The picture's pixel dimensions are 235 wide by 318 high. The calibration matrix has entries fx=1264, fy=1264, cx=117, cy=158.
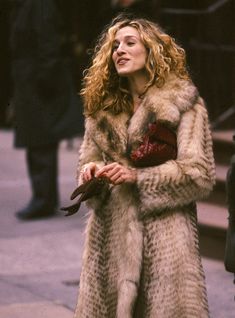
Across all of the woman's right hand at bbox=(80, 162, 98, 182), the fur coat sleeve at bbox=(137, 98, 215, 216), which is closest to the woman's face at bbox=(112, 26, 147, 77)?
the fur coat sleeve at bbox=(137, 98, 215, 216)

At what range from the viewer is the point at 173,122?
5.76 m

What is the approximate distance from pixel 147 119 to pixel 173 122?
0.12 meters

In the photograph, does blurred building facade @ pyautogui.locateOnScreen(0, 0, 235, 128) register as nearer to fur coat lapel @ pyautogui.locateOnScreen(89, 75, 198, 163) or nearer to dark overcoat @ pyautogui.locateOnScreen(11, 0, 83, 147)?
dark overcoat @ pyautogui.locateOnScreen(11, 0, 83, 147)

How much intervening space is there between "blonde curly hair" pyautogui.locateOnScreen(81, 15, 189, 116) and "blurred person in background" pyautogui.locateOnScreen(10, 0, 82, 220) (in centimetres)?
529

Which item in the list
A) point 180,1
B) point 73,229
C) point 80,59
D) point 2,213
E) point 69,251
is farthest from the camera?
point 80,59

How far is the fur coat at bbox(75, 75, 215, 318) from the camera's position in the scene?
18.7 feet

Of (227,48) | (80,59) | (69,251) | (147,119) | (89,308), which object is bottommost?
(80,59)

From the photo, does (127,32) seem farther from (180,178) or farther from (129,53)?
(180,178)

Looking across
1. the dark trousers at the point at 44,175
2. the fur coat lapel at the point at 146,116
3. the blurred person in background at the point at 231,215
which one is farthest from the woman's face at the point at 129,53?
the dark trousers at the point at 44,175

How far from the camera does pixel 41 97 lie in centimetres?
1134

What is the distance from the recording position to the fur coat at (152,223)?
571cm

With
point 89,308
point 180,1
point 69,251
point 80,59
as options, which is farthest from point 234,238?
point 80,59

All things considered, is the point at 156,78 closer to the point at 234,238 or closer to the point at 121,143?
the point at 121,143

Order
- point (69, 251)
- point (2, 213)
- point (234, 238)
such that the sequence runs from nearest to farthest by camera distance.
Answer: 1. point (234, 238)
2. point (69, 251)
3. point (2, 213)
